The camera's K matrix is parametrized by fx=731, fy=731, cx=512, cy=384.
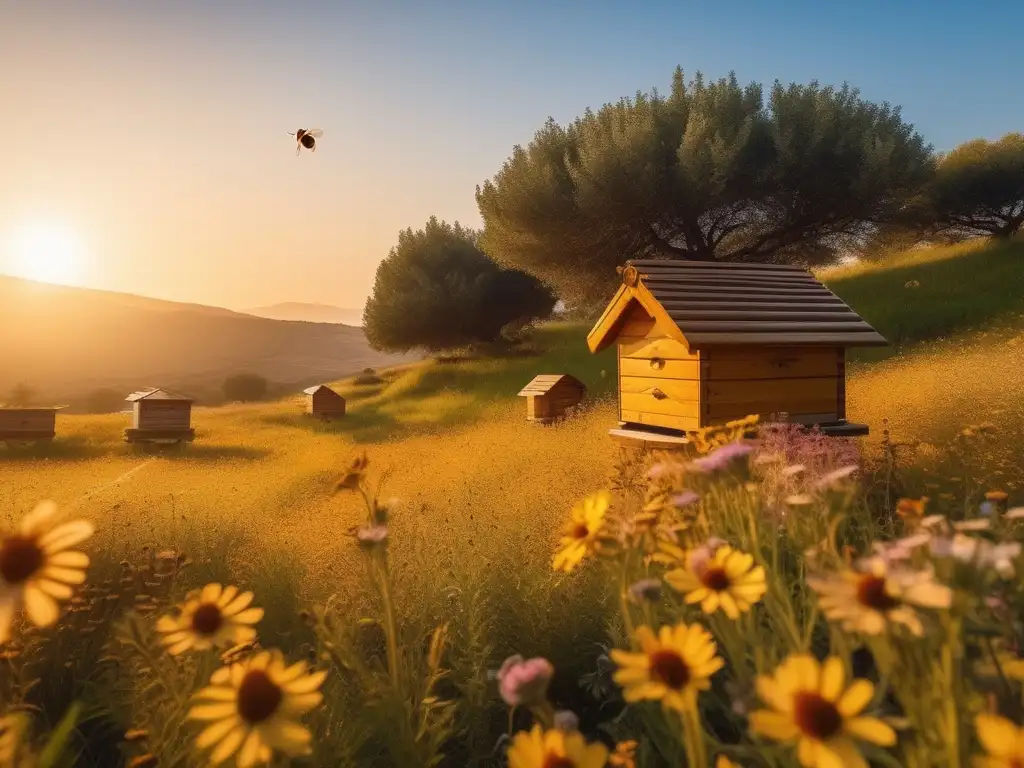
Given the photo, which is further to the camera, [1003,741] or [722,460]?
[722,460]

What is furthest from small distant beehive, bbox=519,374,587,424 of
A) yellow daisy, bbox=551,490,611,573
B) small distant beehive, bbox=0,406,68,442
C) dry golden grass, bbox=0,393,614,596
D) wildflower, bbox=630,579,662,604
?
wildflower, bbox=630,579,662,604

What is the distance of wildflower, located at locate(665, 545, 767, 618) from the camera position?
1.69 meters

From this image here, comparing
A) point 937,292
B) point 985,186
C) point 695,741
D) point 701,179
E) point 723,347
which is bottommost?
point 695,741

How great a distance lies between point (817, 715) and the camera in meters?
1.28

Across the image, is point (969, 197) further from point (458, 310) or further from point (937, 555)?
point (937, 555)

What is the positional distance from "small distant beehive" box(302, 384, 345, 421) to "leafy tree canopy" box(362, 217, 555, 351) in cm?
771

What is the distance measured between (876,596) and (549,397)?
48.8ft

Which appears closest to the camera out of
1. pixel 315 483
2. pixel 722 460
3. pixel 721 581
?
pixel 721 581

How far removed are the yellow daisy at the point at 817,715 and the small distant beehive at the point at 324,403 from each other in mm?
20773

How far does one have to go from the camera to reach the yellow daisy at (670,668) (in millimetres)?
1396

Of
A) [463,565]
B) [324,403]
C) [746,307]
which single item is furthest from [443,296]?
[463,565]

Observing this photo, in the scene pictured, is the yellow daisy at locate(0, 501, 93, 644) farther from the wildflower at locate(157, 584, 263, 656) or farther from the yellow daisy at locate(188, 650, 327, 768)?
the yellow daisy at locate(188, 650, 327, 768)

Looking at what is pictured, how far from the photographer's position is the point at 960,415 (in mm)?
9250

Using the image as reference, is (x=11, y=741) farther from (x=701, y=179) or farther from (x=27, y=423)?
(x=701, y=179)
